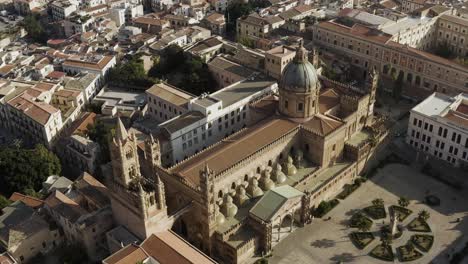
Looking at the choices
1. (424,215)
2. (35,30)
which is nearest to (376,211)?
(424,215)

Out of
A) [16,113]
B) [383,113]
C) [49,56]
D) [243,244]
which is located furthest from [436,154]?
[49,56]

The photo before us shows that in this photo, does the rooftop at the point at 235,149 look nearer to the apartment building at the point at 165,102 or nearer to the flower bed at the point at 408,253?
the apartment building at the point at 165,102

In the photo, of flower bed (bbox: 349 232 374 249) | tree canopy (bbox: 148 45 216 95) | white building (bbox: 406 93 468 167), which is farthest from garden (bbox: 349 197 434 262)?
tree canopy (bbox: 148 45 216 95)

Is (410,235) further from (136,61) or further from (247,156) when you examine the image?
(136,61)

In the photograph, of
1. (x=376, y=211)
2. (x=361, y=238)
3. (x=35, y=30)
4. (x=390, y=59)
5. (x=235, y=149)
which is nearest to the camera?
(x=361, y=238)

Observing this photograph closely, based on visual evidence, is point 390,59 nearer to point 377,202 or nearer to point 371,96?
point 371,96

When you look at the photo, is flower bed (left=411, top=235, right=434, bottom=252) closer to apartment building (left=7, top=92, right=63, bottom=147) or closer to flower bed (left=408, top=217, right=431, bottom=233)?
flower bed (left=408, top=217, right=431, bottom=233)

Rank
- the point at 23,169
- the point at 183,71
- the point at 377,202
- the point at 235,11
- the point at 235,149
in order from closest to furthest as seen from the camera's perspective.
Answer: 1. the point at 235,149
2. the point at 377,202
3. the point at 23,169
4. the point at 183,71
5. the point at 235,11
